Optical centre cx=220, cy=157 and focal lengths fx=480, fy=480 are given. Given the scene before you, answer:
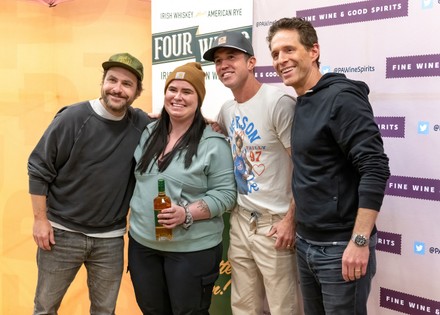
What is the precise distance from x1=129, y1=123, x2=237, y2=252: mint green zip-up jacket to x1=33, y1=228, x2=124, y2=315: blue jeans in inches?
8.4

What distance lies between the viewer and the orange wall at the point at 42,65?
9.89 ft

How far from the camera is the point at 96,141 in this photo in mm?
2160

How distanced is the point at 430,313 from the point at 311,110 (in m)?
1.12

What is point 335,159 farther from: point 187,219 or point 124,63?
point 124,63

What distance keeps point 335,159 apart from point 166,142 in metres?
0.80

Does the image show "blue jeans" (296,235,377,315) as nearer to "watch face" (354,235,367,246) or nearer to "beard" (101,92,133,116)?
"watch face" (354,235,367,246)

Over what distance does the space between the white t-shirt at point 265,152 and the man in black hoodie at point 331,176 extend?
6.3 inches

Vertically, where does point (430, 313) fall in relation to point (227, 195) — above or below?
below

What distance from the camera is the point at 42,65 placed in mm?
3062

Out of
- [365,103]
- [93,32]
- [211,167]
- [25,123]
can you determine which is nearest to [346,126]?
[365,103]

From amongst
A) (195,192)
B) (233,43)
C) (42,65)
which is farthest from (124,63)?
(42,65)

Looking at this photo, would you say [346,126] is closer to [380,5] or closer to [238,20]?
[380,5]

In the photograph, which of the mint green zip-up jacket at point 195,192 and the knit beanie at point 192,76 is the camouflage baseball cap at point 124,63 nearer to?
the knit beanie at point 192,76

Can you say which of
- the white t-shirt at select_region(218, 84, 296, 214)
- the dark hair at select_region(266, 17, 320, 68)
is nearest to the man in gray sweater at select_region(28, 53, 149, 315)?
the white t-shirt at select_region(218, 84, 296, 214)
